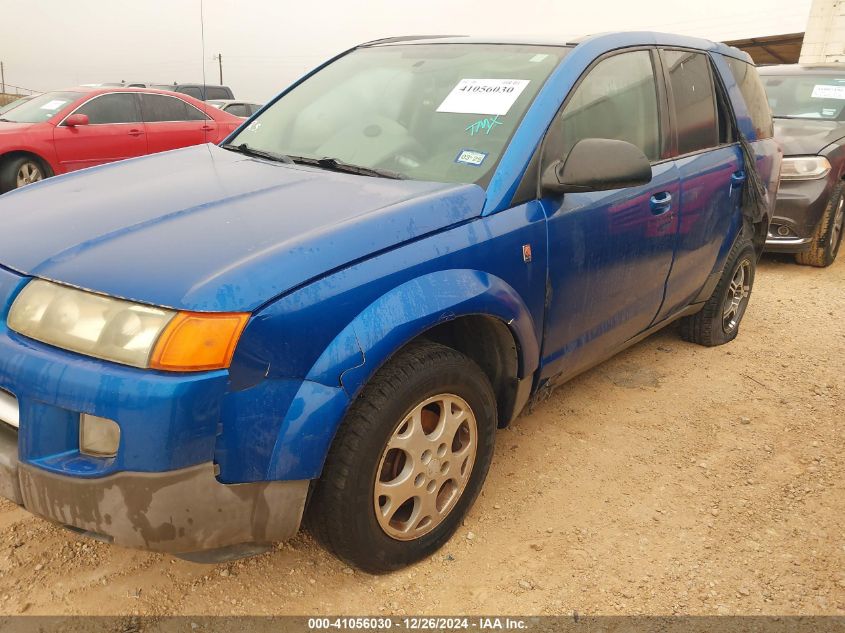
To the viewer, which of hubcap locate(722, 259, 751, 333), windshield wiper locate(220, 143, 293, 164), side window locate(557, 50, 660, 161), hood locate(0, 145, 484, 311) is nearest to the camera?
hood locate(0, 145, 484, 311)

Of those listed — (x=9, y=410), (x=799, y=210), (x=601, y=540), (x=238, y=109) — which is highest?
(x=9, y=410)

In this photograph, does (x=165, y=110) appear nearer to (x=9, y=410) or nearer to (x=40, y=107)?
Answer: (x=40, y=107)

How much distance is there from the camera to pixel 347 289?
6.19 feet

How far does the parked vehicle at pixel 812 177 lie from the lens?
5875 millimetres

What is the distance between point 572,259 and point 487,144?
20.1 inches

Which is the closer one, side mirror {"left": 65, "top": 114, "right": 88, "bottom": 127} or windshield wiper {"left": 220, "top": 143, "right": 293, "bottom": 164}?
windshield wiper {"left": 220, "top": 143, "right": 293, "bottom": 164}

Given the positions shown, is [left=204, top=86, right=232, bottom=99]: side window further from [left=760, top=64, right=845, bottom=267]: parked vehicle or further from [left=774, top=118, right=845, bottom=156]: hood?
[left=774, top=118, right=845, bottom=156]: hood

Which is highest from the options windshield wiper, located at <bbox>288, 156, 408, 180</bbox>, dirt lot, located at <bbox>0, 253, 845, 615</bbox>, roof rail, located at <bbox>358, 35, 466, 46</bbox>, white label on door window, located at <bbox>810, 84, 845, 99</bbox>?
roof rail, located at <bbox>358, 35, 466, 46</bbox>

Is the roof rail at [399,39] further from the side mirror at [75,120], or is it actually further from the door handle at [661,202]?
the side mirror at [75,120]

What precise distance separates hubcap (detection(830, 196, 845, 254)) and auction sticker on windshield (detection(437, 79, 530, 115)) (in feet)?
15.4

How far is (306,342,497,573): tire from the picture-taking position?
1.98 m

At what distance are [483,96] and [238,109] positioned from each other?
44.9 ft

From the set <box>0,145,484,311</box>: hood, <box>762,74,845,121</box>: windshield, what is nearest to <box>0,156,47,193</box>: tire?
<box>0,145,484,311</box>: hood

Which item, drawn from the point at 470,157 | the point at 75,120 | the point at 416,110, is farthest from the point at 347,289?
the point at 75,120
